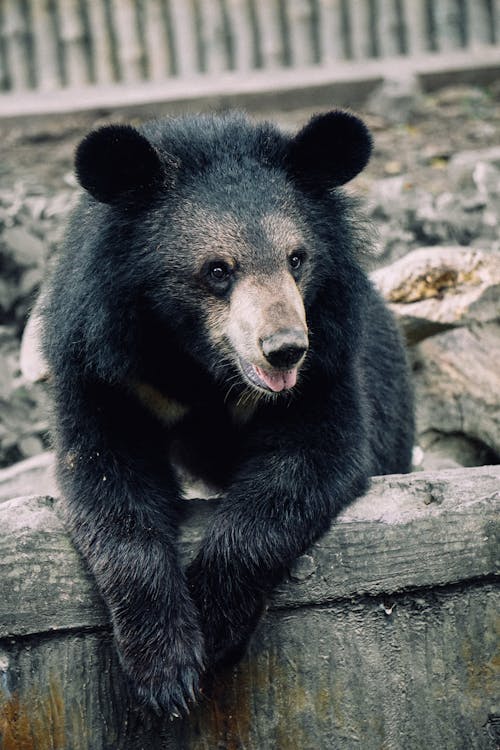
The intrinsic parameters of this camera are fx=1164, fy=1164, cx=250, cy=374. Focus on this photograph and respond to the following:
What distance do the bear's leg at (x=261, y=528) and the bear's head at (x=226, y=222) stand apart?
0.91 ft

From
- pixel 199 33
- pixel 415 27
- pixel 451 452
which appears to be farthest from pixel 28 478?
pixel 415 27

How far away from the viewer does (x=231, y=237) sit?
3434 millimetres

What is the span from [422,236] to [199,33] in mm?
3322

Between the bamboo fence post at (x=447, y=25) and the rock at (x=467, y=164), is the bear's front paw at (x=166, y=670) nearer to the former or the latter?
the rock at (x=467, y=164)

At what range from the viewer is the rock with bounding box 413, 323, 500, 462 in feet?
16.8

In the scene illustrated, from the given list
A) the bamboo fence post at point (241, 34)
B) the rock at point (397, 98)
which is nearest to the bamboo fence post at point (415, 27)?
the rock at point (397, 98)

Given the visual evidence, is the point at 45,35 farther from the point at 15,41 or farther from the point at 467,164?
the point at 467,164

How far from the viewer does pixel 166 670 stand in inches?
127

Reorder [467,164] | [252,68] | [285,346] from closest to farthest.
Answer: [285,346] → [467,164] → [252,68]

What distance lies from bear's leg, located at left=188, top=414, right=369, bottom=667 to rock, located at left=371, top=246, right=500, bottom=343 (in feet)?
4.94

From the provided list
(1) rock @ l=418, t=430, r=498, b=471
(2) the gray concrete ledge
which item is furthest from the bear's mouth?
(2) the gray concrete ledge

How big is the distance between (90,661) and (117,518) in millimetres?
417

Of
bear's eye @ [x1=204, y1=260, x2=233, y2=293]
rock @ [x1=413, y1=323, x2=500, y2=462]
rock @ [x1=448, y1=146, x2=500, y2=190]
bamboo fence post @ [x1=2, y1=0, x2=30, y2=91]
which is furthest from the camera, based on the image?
bamboo fence post @ [x1=2, y1=0, x2=30, y2=91]

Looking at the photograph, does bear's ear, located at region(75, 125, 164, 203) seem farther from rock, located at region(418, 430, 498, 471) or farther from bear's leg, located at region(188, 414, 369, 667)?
rock, located at region(418, 430, 498, 471)
